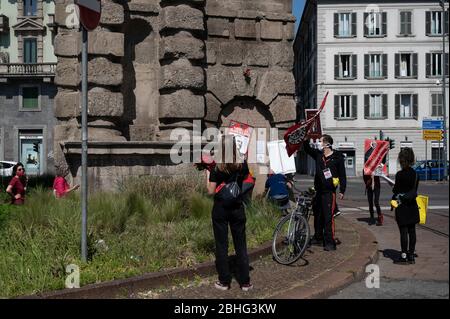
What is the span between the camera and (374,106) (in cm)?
4953

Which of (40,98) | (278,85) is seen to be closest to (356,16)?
Result: (40,98)

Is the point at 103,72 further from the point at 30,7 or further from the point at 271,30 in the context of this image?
the point at 30,7

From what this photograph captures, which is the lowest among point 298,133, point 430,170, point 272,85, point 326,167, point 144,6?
point 430,170

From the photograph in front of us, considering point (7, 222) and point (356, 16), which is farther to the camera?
point (356, 16)

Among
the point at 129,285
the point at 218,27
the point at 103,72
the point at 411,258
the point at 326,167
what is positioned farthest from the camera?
the point at 218,27

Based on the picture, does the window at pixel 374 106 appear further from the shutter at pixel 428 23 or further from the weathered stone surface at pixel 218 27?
the weathered stone surface at pixel 218 27

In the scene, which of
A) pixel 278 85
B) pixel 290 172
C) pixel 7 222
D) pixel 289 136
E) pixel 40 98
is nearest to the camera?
pixel 7 222

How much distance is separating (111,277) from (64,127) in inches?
263

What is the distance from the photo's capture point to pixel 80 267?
618cm

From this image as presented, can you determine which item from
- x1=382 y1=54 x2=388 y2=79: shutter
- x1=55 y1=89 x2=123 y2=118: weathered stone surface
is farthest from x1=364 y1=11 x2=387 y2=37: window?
x1=55 y1=89 x2=123 y2=118: weathered stone surface

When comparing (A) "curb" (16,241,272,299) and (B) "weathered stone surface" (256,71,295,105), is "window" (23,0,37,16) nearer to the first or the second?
(B) "weathered stone surface" (256,71,295,105)

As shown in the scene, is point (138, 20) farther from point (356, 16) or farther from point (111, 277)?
point (356, 16)

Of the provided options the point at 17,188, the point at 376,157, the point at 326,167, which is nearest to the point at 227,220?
the point at 326,167

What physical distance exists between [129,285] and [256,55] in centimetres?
846
